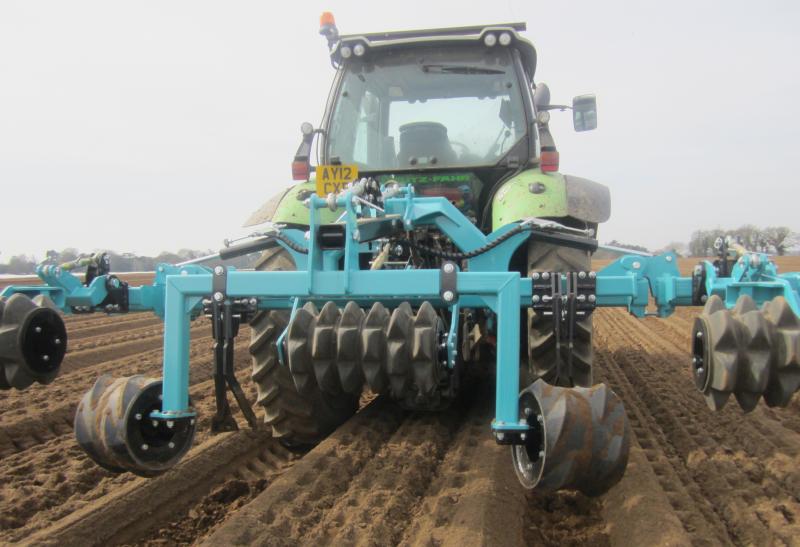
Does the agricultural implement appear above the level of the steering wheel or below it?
below

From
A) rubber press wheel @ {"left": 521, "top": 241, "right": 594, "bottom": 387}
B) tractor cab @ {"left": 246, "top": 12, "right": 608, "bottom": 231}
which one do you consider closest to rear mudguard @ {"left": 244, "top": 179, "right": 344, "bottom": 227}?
tractor cab @ {"left": 246, "top": 12, "right": 608, "bottom": 231}

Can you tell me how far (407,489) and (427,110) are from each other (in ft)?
8.64

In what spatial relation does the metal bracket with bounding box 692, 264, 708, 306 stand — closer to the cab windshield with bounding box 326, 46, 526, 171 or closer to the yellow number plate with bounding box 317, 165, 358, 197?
the cab windshield with bounding box 326, 46, 526, 171

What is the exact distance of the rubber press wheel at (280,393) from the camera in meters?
3.50

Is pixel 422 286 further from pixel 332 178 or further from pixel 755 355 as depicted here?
pixel 755 355

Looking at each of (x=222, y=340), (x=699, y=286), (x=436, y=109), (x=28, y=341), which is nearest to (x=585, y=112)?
(x=436, y=109)

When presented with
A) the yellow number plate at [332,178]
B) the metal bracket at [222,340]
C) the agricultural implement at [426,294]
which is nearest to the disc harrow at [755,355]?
the agricultural implement at [426,294]

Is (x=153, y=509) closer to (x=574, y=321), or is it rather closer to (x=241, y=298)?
(x=241, y=298)

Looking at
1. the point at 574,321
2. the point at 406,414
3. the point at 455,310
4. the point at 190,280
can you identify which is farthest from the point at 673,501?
the point at 190,280

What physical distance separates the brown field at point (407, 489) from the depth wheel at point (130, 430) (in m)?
0.38

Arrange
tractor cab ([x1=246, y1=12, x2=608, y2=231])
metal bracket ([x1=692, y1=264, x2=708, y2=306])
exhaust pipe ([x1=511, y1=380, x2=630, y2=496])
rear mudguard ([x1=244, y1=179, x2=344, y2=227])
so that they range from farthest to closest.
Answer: tractor cab ([x1=246, y1=12, x2=608, y2=231]), rear mudguard ([x1=244, y1=179, x2=344, y2=227]), metal bracket ([x1=692, y1=264, x2=708, y2=306]), exhaust pipe ([x1=511, y1=380, x2=630, y2=496])

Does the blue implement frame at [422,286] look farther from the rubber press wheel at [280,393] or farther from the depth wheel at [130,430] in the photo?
the rubber press wheel at [280,393]

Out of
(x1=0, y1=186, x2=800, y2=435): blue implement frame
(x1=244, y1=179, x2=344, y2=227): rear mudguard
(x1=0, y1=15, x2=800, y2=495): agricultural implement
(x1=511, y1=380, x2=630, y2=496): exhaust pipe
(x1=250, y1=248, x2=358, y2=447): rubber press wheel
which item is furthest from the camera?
(x1=244, y1=179, x2=344, y2=227): rear mudguard

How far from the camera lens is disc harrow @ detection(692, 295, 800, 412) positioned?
7.39 feet
